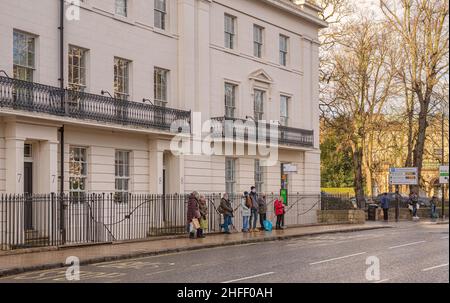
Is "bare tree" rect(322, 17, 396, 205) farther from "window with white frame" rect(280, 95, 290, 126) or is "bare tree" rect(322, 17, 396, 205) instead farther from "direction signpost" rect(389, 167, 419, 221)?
"window with white frame" rect(280, 95, 290, 126)

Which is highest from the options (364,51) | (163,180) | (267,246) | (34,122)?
(364,51)

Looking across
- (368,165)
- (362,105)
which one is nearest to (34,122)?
(362,105)

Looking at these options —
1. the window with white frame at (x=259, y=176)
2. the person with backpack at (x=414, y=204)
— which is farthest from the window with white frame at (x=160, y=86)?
the person with backpack at (x=414, y=204)

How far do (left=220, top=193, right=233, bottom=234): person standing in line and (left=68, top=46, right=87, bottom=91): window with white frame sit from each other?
273 inches

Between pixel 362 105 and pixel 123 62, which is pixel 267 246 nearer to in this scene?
pixel 123 62

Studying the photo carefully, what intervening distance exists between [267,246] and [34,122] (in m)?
8.24

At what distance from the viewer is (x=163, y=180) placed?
95.9 feet

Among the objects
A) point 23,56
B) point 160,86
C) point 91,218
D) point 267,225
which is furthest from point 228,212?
point 23,56

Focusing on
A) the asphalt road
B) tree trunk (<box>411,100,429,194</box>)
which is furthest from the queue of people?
tree trunk (<box>411,100,429,194</box>)

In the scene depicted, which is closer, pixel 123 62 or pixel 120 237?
pixel 120 237

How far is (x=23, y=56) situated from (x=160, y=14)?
7722 millimetres

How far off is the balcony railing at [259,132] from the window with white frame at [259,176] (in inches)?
56.8
